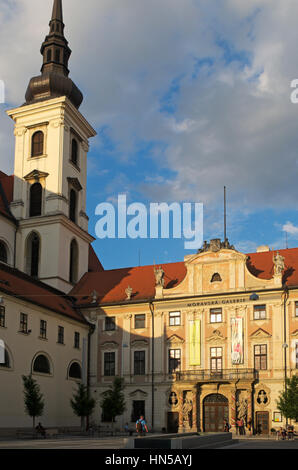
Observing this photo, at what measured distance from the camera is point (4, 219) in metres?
56.4

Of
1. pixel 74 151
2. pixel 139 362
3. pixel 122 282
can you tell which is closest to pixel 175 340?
pixel 139 362

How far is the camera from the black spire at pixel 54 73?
6103cm

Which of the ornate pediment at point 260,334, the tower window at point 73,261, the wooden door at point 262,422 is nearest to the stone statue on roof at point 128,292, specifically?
the tower window at point 73,261

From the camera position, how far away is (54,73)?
201ft

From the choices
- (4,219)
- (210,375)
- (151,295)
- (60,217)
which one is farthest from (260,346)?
(4,219)

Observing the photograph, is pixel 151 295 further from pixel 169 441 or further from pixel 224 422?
pixel 169 441

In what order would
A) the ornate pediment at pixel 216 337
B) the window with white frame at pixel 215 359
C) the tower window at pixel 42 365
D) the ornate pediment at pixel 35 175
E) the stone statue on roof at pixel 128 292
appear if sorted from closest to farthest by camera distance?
the tower window at pixel 42 365
the window with white frame at pixel 215 359
the ornate pediment at pixel 216 337
the stone statue on roof at pixel 128 292
the ornate pediment at pixel 35 175

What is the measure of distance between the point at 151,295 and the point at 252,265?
908cm

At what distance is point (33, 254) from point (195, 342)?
1806 centimetres

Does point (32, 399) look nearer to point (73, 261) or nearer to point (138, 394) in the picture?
point (138, 394)

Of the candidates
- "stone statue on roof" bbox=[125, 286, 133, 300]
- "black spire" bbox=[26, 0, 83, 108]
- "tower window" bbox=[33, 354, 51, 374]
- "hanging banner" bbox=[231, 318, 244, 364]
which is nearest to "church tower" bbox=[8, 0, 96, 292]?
"black spire" bbox=[26, 0, 83, 108]

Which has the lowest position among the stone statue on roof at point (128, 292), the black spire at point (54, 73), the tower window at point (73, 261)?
the stone statue on roof at point (128, 292)

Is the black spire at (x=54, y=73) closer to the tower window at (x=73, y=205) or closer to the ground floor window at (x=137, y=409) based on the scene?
the tower window at (x=73, y=205)

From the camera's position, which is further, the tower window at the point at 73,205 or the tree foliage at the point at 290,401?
the tower window at the point at 73,205
